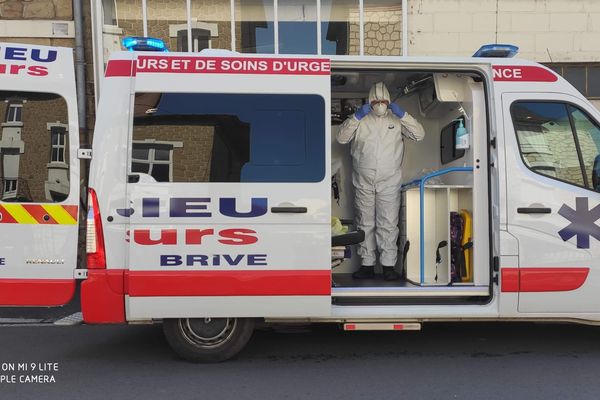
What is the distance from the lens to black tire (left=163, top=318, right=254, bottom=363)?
169 inches

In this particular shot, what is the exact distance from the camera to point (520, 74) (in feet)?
14.5

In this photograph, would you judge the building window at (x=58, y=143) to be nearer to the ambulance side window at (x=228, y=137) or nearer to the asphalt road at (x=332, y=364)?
the ambulance side window at (x=228, y=137)

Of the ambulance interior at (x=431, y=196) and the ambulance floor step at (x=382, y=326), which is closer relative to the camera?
the ambulance floor step at (x=382, y=326)

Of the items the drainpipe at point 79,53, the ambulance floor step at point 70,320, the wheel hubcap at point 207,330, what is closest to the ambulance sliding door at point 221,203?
the wheel hubcap at point 207,330

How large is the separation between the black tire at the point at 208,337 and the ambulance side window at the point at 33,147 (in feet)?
4.52

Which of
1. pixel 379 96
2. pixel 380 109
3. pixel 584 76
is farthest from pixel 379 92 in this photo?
pixel 584 76

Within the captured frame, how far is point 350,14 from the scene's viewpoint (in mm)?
9414

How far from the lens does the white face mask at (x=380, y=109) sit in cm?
542

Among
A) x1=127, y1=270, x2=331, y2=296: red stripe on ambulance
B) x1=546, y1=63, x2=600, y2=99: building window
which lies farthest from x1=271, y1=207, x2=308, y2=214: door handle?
x1=546, y1=63, x2=600, y2=99: building window

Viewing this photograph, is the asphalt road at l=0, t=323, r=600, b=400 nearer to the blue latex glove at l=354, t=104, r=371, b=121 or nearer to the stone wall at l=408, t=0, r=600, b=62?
the blue latex glove at l=354, t=104, r=371, b=121

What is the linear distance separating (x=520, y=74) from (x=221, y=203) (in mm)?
2606

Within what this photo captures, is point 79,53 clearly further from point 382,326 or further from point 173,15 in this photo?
point 382,326

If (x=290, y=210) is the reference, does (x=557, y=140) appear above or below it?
above

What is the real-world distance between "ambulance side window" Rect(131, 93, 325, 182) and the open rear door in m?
0.63
